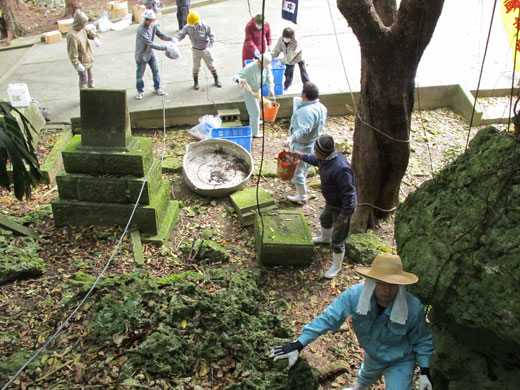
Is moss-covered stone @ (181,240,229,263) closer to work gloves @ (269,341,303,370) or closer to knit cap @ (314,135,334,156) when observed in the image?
knit cap @ (314,135,334,156)

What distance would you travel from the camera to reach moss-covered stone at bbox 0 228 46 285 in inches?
200

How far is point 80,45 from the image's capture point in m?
9.00

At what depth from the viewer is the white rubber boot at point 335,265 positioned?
5.68 meters

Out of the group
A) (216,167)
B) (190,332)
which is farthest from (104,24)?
(190,332)

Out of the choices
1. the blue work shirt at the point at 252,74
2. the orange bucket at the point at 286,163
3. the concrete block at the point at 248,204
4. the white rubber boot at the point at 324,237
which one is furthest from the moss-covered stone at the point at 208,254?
the blue work shirt at the point at 252,74

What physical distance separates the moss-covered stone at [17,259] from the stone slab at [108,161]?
3.55 ft

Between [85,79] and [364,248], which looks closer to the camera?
[364,248]

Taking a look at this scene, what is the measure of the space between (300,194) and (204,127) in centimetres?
278

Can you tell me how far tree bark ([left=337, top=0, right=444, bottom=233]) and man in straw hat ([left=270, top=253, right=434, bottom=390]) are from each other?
3.01m

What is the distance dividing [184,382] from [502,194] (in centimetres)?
275

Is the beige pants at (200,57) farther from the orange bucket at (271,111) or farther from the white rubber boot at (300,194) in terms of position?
the white rubber boot at (300,194)

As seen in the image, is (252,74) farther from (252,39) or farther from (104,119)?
(104,119)

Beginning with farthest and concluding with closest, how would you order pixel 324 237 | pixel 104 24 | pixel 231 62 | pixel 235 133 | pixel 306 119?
pixel 104 24
pixel 231 62
pixel 235 133
pixel 306 119
pixel 324 237

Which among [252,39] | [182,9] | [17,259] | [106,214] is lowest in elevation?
[17,259]
